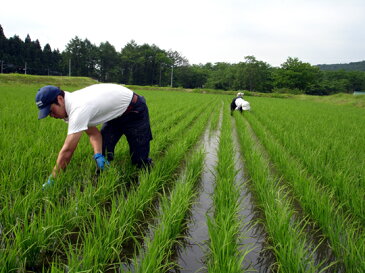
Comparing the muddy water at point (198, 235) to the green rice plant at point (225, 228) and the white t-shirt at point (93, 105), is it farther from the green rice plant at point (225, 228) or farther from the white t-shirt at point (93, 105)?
the white t-shirt at point (93, 105)

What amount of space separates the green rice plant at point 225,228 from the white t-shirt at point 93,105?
1.14 meters

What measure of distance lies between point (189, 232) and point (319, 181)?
164 cm

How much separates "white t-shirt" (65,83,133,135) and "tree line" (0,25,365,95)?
43.1m

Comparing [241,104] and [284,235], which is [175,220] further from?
[241,104]

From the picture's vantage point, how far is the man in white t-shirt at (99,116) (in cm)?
160

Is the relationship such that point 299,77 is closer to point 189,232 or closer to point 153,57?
point 153,57

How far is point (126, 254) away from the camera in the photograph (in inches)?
50.8

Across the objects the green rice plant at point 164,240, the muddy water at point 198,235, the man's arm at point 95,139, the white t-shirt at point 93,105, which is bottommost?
the muddy water at point 198,235

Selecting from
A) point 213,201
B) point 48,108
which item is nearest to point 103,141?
point 48,108

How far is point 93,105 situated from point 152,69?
54463 mm

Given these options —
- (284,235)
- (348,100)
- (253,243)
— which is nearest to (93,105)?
(253,243)

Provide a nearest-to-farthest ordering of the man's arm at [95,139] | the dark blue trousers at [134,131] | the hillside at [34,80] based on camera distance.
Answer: the man's arm at [95,139]
the dark blue trousers at [134,131]
the hillside at [34,80]

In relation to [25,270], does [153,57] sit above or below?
above

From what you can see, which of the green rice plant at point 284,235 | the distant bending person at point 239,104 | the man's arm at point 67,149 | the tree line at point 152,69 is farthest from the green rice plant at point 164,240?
the tree line at point 152,69
